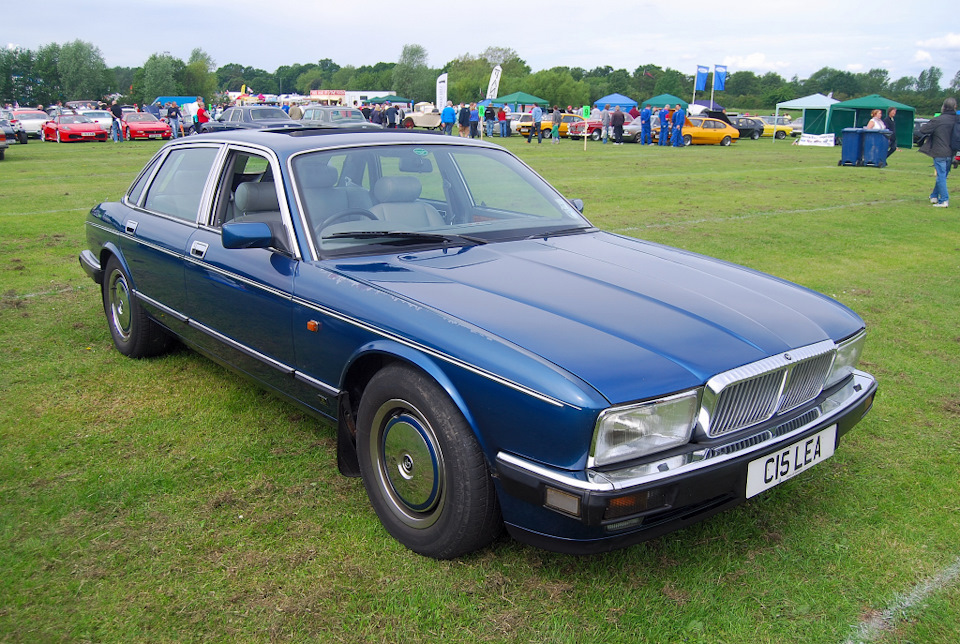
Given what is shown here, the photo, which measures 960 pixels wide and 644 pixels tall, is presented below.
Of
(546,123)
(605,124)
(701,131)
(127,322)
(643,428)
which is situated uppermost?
(546,123)

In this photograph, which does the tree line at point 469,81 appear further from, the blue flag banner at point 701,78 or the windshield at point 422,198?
the windshield at point 422,198

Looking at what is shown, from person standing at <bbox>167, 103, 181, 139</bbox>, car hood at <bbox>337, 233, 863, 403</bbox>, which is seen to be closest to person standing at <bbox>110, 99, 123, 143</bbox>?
person standing at <bbox>167, 103, 181, 139</bbox>

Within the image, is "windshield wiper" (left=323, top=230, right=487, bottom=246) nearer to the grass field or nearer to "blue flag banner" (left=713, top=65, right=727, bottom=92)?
the grass field

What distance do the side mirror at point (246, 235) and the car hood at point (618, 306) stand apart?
0.41m

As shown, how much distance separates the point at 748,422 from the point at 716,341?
291 millimetres

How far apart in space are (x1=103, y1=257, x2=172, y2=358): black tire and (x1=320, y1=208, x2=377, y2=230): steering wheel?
5.92 ft

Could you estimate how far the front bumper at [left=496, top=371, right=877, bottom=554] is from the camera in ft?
7.05

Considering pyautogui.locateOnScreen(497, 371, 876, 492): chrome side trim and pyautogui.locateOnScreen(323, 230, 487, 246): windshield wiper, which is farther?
pyautogui.locateOnScreen(323, 230, 487, 246): windshield wiper

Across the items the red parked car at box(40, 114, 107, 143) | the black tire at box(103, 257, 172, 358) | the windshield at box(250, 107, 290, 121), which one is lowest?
the black tire at box(103, 257, 172, 358)

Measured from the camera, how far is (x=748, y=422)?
Answer: 97.2 inches

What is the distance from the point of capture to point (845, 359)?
295 cm

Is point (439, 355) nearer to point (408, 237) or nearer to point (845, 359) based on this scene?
point (408, 237)

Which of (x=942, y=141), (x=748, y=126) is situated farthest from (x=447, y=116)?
(x=942, y=141)

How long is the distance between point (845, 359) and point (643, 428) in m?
1.22
